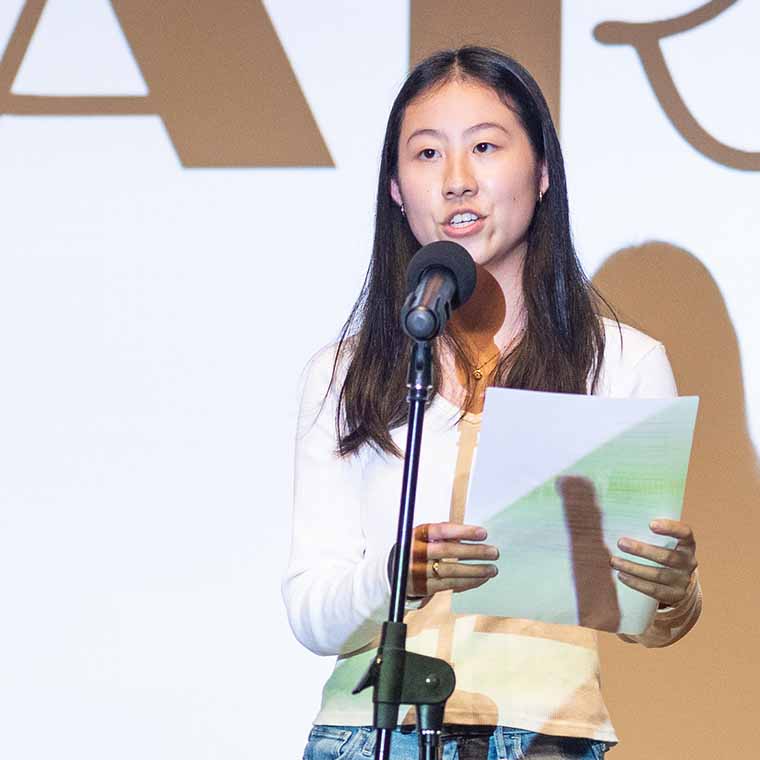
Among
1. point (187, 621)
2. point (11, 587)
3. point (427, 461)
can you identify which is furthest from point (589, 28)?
point (11, 587)

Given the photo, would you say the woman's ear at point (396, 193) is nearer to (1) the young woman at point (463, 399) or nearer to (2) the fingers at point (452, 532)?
(1) the young woman at point (463, 399)

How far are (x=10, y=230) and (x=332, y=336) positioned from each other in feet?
2.27

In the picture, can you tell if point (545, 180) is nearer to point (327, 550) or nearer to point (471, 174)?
point (471, 174)

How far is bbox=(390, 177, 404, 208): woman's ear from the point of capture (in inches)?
75.6

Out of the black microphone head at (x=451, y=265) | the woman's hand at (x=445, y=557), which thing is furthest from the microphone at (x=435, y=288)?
the woman's hand at (x=445, y=557)

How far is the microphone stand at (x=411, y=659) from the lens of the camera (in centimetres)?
123

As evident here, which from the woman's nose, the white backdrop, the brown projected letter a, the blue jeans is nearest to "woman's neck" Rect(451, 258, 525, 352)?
the woman's nose

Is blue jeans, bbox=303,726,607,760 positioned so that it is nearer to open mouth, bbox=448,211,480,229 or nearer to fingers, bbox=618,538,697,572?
fingers, bbox=618,538,697,572

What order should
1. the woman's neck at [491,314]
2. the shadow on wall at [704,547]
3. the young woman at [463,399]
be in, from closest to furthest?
1. the young woman at [463,399]
2. the woman's neck at [491,314]
3. the shadow on wall at [704,547]

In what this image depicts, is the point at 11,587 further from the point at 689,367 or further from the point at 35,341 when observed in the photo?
the point at 689,367

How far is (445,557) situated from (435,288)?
0.29m

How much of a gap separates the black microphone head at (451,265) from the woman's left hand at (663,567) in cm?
33

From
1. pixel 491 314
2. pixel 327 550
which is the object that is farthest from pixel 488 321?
pixel 327 550

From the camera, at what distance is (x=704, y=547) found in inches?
100
